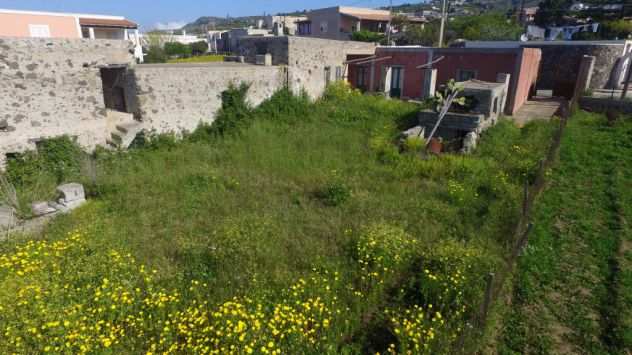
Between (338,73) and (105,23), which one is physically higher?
(105,23)

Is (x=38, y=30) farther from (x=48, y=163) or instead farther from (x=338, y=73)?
(x=48, y=163)

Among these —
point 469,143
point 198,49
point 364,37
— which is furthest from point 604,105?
point 198,49

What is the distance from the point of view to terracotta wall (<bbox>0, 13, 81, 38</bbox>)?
24.5 m

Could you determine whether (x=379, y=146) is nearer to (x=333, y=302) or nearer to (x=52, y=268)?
(x=333, y=302)

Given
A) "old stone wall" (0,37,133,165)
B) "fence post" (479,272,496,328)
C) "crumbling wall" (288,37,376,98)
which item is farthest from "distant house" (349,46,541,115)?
"fence post" (479,272,496,328)

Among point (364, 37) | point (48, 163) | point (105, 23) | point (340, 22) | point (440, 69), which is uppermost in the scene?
point (340, 22)

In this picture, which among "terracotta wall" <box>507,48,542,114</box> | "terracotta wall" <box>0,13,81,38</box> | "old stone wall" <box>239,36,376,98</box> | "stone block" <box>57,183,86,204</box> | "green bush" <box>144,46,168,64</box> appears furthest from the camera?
"green bush" <box>144,46,168,64</box>

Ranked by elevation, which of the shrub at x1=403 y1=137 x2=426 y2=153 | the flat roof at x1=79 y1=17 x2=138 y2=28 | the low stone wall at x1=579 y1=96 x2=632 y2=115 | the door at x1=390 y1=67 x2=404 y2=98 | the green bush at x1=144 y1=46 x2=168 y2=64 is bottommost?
the shrub at x1=403 y1=137 x2=426 y2=153

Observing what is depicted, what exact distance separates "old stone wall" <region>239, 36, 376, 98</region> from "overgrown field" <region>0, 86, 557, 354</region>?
5.76m

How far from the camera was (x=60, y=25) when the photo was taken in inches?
1085

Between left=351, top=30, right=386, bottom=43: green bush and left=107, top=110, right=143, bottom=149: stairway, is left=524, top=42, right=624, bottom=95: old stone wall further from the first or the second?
left=107, top=110, right=143, bottom=149: stairway

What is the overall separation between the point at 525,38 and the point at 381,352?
29.8 m

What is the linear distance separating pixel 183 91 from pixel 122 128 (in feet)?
7.76

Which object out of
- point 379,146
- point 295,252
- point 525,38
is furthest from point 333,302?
point 525,38
